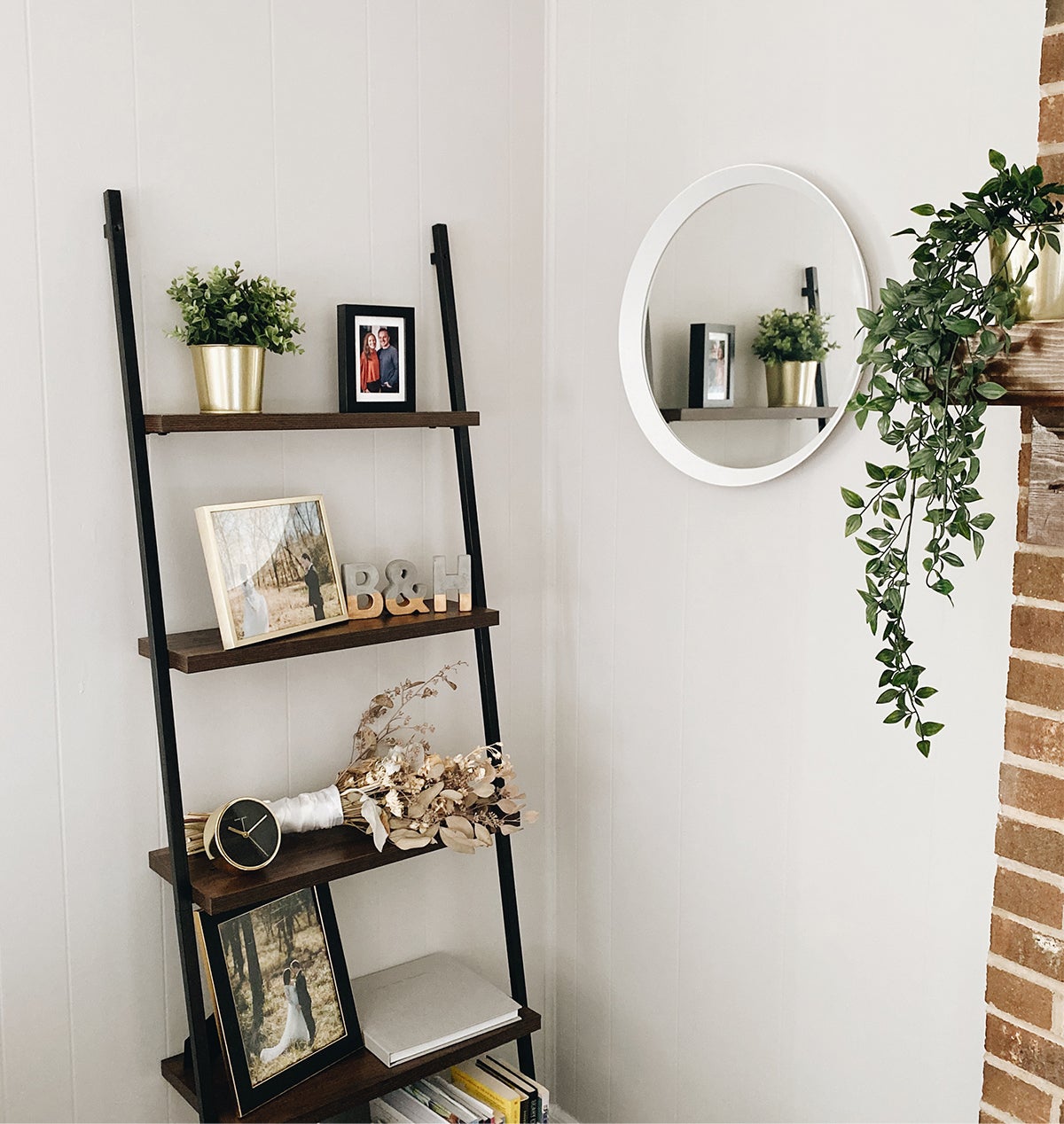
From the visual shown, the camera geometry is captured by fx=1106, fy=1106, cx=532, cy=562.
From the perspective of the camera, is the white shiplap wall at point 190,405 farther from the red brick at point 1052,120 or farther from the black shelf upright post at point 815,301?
the red brick at point 1052,120

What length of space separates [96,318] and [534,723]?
1199 millimetres

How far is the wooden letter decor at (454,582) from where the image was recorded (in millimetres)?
2062

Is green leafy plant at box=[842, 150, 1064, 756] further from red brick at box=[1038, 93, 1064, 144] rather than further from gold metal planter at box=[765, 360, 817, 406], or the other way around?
gold metal planter at box=[765, 360, 817, 406]

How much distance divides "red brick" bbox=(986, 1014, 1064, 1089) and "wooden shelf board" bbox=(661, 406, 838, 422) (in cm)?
93

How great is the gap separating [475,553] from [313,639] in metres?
0.41

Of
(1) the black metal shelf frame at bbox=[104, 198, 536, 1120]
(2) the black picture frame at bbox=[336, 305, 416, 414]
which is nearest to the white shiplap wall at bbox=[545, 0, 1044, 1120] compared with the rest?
(2) the black picture frame at bbox=[336, 305, 416, 414]

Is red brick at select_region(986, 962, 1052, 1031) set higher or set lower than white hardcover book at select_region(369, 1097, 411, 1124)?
higher

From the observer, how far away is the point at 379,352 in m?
2.00

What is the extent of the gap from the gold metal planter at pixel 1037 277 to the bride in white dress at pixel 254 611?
1197 mm

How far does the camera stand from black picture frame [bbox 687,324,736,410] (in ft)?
6.26

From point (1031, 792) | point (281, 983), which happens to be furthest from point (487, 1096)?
point (1031, 792)

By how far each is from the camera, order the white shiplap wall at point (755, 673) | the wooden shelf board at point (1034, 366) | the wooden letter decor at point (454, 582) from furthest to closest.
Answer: the wooden letter decor at point (454, 582) → the white shiplap wall at point (755, 673) → the wooden shelf board at point (1034, 366)

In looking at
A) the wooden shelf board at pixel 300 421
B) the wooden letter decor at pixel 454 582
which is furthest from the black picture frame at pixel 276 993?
the wooden shelf board at pixel 300 421

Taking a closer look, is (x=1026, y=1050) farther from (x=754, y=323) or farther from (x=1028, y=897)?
(x=754, y=323)
